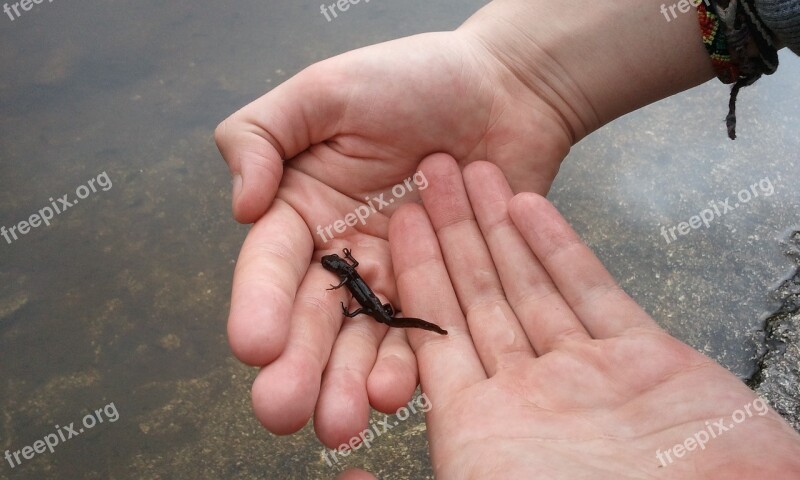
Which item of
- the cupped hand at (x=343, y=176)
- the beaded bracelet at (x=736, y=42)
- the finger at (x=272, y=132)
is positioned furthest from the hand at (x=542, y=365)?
the beaded bracelet at (x=736, y=42)

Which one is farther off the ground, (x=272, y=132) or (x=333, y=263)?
(x=272, y=132)

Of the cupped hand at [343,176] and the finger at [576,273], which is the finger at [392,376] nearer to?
the cupped hand at [343,176]

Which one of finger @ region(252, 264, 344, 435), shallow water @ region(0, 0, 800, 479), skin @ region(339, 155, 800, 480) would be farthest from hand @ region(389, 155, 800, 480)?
shallow water @ region(0, 0, 800, 479)

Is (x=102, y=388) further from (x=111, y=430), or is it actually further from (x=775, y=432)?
(x=775, y=432)

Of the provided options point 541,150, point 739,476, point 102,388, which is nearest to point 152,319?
point 102,388

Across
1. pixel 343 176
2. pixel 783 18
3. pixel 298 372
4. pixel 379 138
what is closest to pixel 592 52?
pixel 783 18

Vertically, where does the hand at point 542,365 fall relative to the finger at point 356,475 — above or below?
above

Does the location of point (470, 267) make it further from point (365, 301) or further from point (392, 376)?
point (392, 376)

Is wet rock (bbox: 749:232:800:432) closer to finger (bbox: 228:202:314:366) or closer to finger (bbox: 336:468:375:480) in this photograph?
finger (bbox: 336:468:375:480)
